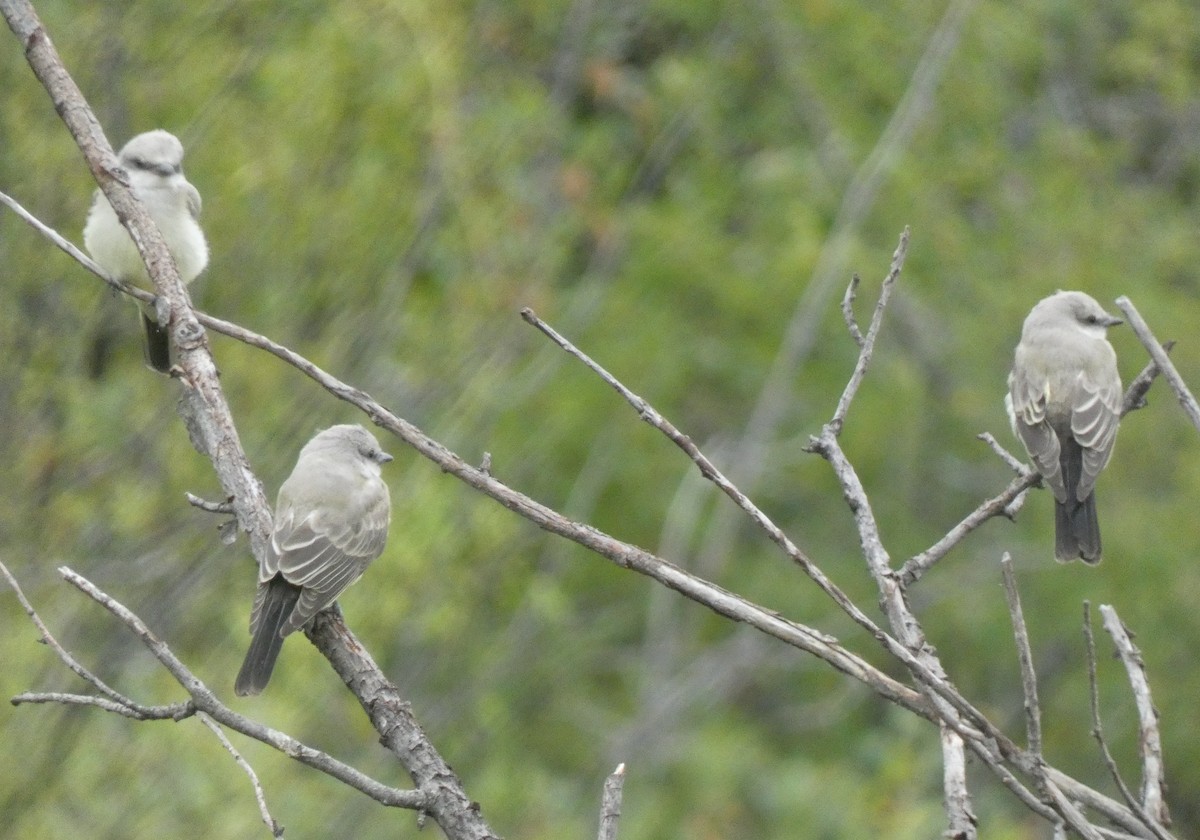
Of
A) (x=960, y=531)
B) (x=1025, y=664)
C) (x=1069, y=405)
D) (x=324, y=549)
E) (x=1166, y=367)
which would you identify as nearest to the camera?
(x=1025, y=664)

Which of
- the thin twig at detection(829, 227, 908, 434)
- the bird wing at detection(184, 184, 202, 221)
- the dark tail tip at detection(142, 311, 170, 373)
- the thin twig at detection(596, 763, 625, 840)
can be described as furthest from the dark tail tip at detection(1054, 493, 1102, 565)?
the thin twig at detection(596, 763, 625, 840)

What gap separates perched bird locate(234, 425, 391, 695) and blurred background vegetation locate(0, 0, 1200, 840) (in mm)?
1279

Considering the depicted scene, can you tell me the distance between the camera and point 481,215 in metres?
7.81

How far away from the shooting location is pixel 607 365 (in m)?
10.5

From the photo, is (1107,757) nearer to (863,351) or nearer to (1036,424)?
(863,351)

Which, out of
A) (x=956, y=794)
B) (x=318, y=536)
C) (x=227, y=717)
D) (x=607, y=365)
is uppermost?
(x=956, y=794)

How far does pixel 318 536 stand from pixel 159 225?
1.19m

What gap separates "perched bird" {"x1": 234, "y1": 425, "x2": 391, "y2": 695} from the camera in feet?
13.0

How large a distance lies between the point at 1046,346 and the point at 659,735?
5855 millimetres

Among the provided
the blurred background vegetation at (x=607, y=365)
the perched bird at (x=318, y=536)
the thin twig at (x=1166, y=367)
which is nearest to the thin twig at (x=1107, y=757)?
the thin twig at (x=1166, y=367)

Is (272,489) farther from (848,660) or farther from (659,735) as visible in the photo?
(659,735)

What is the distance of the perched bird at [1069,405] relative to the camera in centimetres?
511

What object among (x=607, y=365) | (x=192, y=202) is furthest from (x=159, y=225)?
(x=607, y=365)

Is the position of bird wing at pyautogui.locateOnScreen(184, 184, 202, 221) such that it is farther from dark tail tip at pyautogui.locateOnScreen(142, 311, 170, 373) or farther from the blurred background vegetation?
the blurred background vegetation
